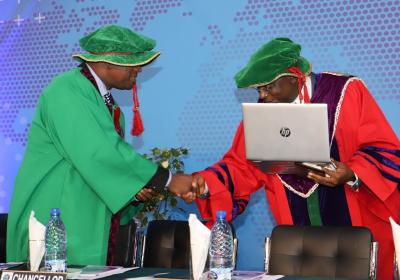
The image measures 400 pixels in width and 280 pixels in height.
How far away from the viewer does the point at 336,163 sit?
3691 millimetres

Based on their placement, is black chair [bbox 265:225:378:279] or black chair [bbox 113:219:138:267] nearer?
black chair [bbox 265:225:378:279]

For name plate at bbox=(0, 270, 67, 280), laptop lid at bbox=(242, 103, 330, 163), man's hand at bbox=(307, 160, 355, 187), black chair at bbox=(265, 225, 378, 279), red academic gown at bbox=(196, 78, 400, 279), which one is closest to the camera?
name plate at bbox=(0, 270, 67, 280)

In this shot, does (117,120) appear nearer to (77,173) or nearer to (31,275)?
(77,173)

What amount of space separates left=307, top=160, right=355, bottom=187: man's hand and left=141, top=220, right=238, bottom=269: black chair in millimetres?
721

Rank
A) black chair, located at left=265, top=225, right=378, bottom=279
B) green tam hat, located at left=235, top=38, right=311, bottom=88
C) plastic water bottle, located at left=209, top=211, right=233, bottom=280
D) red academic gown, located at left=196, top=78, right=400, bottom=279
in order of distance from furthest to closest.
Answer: green tam hat, located at left=235, top=38, right=311, bottom=88 → red academic gown, located at left=196, top=78, right=400, bottom=279 → black chair, located at left=265, top=225, right=378, bottom=279 → plastic water bottle, located at left=209, top=211, right=233, bottom=280

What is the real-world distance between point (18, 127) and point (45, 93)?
2806 mm

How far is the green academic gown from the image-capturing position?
3555 mm

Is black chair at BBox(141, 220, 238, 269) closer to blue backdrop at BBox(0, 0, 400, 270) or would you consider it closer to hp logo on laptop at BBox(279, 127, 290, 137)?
hp logo on laptop at BBox(279, 127, 290, 137)

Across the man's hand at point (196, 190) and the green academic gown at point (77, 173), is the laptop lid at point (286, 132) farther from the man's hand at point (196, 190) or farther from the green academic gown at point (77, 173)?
the green academic gown at point (77, 173)

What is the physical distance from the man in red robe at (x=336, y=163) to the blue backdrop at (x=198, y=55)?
4.17 ft

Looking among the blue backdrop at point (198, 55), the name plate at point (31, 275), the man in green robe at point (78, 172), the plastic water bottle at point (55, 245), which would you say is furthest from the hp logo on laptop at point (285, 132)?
the blue backdrop at point (198, 55)

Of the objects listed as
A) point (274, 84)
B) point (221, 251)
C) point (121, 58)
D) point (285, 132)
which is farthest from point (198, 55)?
point (221, 251)

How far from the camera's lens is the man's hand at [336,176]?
12.0 feet

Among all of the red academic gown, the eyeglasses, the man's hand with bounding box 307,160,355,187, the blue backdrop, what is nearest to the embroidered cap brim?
the eyeglasses
